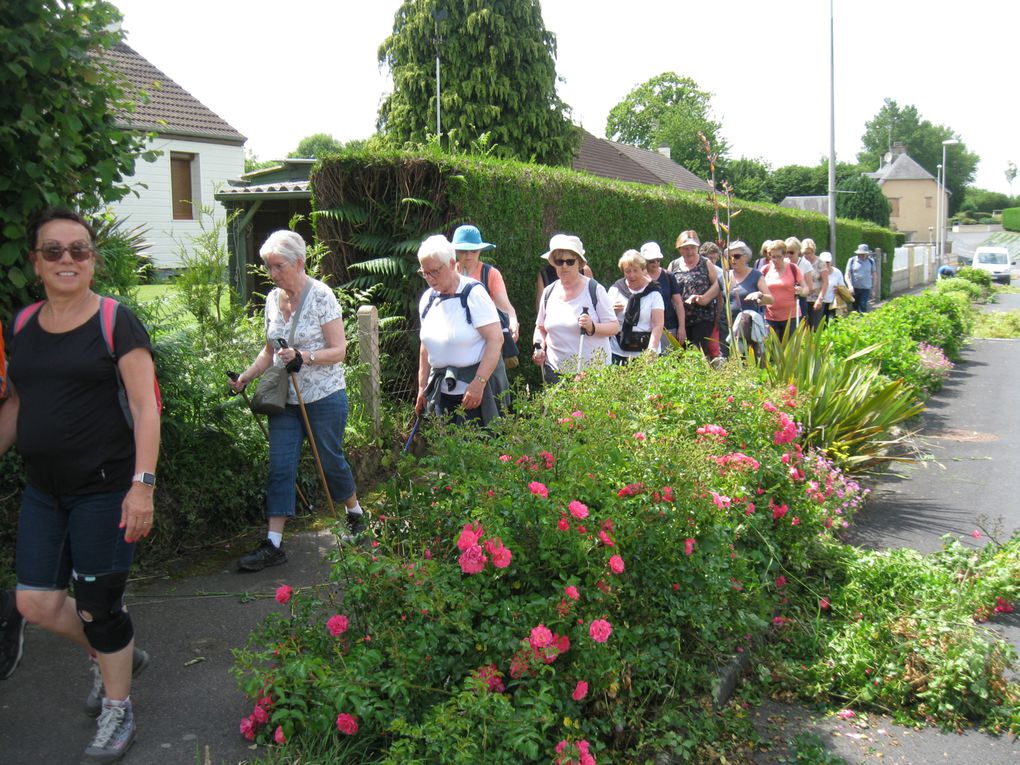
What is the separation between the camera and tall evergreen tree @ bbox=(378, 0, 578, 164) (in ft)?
60.7

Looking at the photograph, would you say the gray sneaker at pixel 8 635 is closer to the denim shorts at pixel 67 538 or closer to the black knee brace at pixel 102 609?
the denim shorts at pixel 67 538

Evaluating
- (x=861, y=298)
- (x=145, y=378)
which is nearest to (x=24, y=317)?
(x=145, y=378)

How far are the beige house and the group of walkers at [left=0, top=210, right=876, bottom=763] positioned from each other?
111 m

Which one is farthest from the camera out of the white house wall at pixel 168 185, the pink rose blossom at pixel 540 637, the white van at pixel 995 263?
the white van at pixel 995 263

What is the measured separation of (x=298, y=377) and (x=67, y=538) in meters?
1.99

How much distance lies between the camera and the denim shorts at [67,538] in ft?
10.6

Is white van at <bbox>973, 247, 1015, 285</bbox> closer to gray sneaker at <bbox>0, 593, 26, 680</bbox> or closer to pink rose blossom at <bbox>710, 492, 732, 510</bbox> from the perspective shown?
pink rose blossom at <bbox>710, 492, 732, 510</bbox>

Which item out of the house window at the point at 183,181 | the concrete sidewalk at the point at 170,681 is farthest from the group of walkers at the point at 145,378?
the house window at the point at 183,181

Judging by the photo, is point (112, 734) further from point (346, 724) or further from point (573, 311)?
point (573, 311)

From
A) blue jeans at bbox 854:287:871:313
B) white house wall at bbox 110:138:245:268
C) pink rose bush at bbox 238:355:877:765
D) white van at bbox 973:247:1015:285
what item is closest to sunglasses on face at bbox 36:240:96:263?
pink rose bush at bbox 238:355:877:765

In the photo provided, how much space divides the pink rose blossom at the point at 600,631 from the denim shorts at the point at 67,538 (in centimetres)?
159

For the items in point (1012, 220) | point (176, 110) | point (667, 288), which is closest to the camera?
point (667, 288)

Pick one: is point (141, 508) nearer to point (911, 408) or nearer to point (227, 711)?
point (227, 711)

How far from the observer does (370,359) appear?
7.21 m
